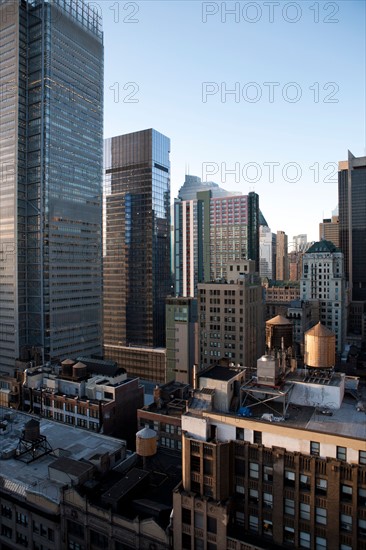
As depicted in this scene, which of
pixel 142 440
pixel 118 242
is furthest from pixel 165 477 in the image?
pixel 118 242

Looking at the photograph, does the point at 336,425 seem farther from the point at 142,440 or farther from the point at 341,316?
the point at 341,316

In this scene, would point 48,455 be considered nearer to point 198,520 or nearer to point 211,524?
point 198,520

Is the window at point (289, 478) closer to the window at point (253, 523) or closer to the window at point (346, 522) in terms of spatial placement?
the window at point (346, 522)

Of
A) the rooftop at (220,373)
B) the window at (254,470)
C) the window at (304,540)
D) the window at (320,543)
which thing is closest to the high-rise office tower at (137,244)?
the rooftop at (220,373)

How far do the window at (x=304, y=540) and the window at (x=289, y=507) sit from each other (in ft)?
5.00

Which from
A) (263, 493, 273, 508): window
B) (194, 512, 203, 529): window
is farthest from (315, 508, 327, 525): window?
(194, 512, 203, 529): window

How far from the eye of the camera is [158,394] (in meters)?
65.2

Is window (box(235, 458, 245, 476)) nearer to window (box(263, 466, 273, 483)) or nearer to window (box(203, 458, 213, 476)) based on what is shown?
window (box(263, 466, 273, 483))

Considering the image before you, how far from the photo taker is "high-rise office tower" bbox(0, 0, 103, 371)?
131m

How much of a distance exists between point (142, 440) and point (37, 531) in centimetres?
1430

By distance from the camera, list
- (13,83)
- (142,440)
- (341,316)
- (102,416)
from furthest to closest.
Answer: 1. (341,316)
2. (13,83)
3. (102,416)
4. (142,440)

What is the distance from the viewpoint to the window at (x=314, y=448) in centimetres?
3000

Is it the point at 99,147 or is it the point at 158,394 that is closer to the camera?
the point at 158,394

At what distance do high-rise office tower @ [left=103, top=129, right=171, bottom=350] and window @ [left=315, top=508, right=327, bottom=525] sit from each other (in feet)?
486
